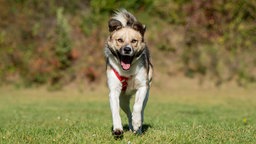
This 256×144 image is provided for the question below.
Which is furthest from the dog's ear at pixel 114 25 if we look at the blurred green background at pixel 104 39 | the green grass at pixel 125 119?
the blurred green background at pixel 104 39

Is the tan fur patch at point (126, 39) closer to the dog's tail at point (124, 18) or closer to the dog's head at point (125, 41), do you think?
the dog's head at point (125, 41)

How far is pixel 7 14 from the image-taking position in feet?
86.4

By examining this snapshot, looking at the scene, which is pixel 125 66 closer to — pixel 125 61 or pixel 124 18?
pixel 125 61

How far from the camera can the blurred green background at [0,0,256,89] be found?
79.6 ft

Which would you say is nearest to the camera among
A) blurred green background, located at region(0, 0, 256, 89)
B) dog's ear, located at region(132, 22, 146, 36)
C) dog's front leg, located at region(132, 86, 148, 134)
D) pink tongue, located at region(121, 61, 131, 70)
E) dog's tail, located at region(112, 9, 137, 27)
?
dog's front leg, located at region(132, 86, 148, 134)

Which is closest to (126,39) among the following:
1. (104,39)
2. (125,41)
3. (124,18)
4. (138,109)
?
(125,41)

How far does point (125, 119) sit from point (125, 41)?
443cm

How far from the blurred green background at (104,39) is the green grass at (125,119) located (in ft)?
2.96

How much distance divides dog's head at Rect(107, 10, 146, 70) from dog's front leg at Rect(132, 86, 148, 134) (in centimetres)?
46

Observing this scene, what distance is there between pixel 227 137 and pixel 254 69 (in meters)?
16.8

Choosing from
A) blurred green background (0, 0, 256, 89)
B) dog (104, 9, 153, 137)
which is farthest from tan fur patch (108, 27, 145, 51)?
blurred green background (0, 0, 256, 89)

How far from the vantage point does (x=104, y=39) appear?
25.3m

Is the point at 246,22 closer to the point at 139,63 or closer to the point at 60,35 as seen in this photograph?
the point at 60,35

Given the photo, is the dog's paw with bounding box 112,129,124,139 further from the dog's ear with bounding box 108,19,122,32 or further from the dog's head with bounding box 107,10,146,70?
the dog's ear with bounding box 108,19,122,32
